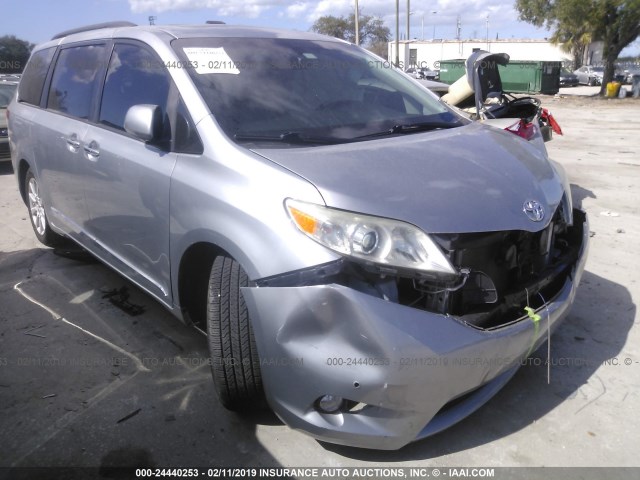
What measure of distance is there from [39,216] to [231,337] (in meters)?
3.34

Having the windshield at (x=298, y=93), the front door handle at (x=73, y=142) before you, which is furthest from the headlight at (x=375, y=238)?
the front door handle at (x=73, y=142)

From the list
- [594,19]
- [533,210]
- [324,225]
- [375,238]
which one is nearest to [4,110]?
[324,225]

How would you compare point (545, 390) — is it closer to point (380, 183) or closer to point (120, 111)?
point (380, 183)

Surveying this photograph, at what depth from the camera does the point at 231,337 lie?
8.03 ft

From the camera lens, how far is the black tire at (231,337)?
2422 mm

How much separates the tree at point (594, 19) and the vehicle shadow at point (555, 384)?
25.4 metres

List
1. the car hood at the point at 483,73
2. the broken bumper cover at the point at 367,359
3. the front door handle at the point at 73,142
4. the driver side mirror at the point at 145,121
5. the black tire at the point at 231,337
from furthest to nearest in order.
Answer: the car hood at the point at 483,73, the front door handle at the point at 73,142, the driver side mirror at the point at 145,121, the black tire at the point at 231,337, the broken bumper cover at the point at 367,359

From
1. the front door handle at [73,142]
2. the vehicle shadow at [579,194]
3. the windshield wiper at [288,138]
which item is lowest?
the vehicle shadow at [579,194]

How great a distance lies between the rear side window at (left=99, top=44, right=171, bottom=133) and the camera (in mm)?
3049

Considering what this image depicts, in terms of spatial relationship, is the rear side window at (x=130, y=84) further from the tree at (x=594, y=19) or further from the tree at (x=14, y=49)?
the tree at (x=594, y=19)

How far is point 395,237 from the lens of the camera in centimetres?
216

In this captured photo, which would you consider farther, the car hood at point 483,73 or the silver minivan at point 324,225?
the car hood at point 483,73

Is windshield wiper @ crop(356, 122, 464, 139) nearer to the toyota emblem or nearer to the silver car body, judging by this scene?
the toyota emblem

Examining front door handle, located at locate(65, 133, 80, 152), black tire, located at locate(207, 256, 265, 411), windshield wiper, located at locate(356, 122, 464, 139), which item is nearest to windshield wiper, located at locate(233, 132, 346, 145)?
windshield wiper, located at locate(356, 122, 464, 139)
